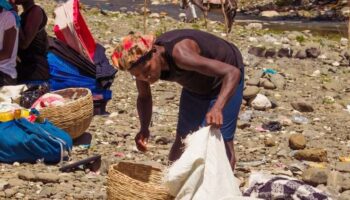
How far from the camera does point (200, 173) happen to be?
4.07 meters

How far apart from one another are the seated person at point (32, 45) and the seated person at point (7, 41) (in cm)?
16

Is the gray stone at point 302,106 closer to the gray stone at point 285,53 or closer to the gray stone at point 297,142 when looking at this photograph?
the gray stone at point 297,142

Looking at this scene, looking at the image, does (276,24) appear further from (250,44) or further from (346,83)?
(346,83)

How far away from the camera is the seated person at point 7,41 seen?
650 cm

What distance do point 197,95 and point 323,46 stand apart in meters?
10.3

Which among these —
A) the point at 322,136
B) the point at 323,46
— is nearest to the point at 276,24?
the point at 323,46

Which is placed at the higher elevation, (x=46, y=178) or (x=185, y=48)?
(x=185, y=48)

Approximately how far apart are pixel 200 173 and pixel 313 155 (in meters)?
2.86

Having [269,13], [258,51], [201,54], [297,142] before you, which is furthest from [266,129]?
[269,13]

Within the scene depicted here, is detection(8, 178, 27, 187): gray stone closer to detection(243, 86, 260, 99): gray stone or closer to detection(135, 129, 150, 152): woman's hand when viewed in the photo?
detection(135, 129, 150, 152): woman's hand

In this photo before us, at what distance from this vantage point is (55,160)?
5.93 meters

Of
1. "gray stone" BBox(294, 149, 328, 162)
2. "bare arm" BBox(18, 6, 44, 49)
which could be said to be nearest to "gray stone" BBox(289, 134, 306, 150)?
"gray stone" BBox(294, 149, 328, 162)

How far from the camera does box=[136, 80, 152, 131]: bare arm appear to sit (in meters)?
4.79

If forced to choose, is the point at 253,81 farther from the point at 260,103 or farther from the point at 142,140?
the point at 142,140
